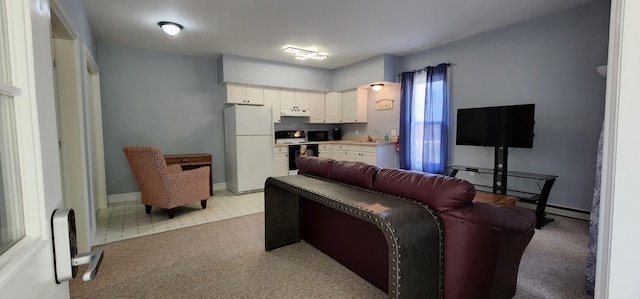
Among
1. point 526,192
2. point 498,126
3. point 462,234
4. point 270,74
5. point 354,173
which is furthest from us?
point 270,74

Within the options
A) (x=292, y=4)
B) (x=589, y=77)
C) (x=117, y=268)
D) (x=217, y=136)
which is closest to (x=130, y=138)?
(x=217, y=136)

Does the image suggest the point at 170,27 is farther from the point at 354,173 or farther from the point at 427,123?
the point at 427,123

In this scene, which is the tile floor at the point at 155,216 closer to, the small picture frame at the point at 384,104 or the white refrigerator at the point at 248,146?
the white refrigerator at the point at 248,146

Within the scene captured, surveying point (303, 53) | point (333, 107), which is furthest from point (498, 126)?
point (333, 107)

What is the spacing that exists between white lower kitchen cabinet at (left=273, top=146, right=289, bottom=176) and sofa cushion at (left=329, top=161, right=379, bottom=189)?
3335mm

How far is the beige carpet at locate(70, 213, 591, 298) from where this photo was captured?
201 centimetres

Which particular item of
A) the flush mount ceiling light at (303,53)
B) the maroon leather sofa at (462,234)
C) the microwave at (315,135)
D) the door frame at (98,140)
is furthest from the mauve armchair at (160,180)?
Answer: the microwave at (315,135)

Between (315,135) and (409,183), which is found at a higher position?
(315,135)

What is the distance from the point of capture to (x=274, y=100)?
5707 millimetres

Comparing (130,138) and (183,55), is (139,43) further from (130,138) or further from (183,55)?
(130,138)

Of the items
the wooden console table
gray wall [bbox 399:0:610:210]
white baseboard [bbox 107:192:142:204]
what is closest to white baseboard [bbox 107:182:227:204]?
white baseboard [bbox 107:192:142:204]

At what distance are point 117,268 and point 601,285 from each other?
9.87 feet

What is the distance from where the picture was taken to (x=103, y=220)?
11.9 feet

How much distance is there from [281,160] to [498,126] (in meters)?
3.69
